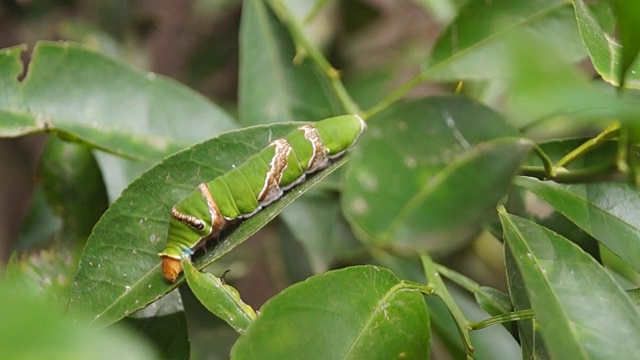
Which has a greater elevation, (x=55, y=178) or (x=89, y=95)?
(x=89, y=95)

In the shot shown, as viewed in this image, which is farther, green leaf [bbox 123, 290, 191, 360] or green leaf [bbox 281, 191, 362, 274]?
green leaf [bbox 281, 191, 362, 274]

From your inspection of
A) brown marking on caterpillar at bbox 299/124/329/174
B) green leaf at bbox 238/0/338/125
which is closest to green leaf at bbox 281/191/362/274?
green leaf at bbox 238/0/338/125

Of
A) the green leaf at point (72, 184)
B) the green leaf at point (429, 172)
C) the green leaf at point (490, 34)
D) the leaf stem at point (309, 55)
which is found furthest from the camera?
the leaf stem at point (309, 55)

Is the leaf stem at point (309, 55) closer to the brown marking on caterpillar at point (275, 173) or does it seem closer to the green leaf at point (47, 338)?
the brown marking on caterpillar at point (275, 173)

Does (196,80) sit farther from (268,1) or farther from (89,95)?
(89,95)

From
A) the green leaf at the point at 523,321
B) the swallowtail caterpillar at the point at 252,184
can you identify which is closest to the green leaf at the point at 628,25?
the green leaf at the point at 523,321

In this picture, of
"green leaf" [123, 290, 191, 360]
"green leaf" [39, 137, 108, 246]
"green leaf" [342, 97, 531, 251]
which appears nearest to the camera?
"green leaf" [342, 97, 531, 251]

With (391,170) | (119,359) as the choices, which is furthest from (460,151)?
(119,359)

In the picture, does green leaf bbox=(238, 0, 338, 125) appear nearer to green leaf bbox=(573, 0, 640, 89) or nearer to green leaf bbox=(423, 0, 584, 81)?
green leaf bbox=(423, 0, 584, 81)
